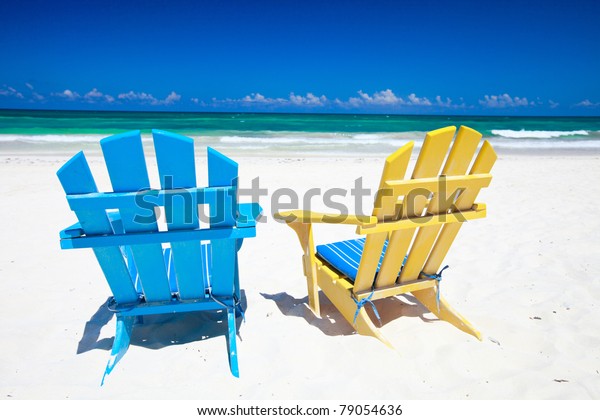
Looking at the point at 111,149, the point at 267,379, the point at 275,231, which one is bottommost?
the point at 275,231

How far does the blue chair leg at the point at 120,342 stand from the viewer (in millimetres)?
2129

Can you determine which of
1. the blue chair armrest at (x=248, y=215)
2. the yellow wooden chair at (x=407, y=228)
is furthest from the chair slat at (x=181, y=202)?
the yellow wooden chair at (x=407, y=228)

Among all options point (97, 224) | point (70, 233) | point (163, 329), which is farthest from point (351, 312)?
point (70, 233)

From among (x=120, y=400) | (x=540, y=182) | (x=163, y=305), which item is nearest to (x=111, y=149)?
(x=163, y=305)

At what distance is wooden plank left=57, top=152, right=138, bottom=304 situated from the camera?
167 centimetres

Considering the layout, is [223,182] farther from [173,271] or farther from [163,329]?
[163,329]

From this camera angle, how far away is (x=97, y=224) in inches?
72.5

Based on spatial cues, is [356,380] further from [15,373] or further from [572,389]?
[15,373]

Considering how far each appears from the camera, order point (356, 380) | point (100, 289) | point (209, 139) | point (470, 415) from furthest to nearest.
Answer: point (209, 139) → point (100, 289) → point (356, 380) → point (470, 415)

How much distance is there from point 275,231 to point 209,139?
13.6 meters

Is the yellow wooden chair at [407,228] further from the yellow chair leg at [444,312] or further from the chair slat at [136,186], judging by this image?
the chair slat at [136,186]

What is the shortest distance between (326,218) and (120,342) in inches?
56.2

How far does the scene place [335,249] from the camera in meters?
2.83
